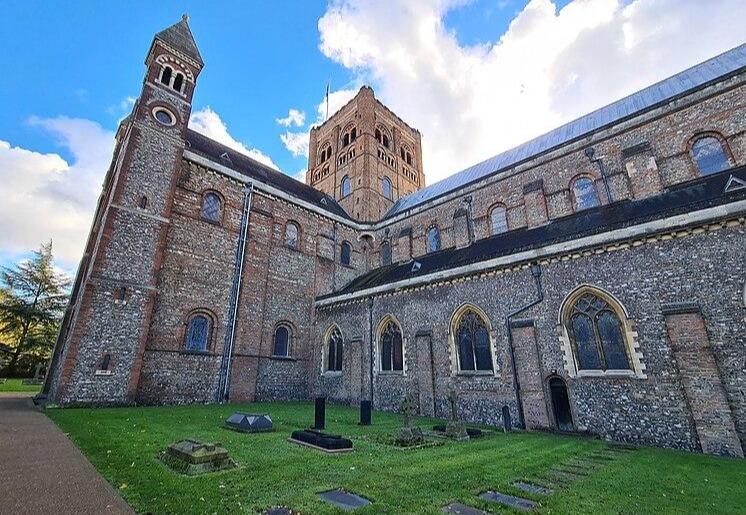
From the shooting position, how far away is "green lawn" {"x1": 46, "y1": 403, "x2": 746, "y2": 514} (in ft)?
15.4

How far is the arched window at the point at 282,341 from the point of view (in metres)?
18.5

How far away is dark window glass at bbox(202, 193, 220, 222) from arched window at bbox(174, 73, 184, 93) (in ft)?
20.6

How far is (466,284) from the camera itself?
13.9 metres

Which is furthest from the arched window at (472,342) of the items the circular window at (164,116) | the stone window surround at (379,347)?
the circular window at (164,116)

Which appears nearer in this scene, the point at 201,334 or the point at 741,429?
the point at 741,429

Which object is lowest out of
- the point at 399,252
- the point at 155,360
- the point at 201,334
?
the point at 155,360

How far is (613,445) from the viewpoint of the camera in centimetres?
898

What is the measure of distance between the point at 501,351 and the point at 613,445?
13.4 ft

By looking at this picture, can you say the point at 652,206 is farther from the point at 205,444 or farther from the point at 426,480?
the point at 205,444

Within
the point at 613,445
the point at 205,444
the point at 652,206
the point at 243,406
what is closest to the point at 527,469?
the point at 613,445

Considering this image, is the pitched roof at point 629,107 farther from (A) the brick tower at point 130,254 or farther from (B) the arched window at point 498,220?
(A) the brick tower at point 130,254

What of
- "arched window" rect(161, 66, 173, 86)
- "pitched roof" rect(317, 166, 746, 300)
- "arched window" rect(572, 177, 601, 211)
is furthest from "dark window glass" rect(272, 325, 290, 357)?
"arched window" rect(572, 177, 601, 211)

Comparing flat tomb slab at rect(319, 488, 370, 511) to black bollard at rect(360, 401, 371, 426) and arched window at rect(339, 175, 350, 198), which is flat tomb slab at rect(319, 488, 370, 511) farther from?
arched window at rect(339, 175, 350, 198)

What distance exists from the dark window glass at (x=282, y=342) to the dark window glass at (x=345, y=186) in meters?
16.3
